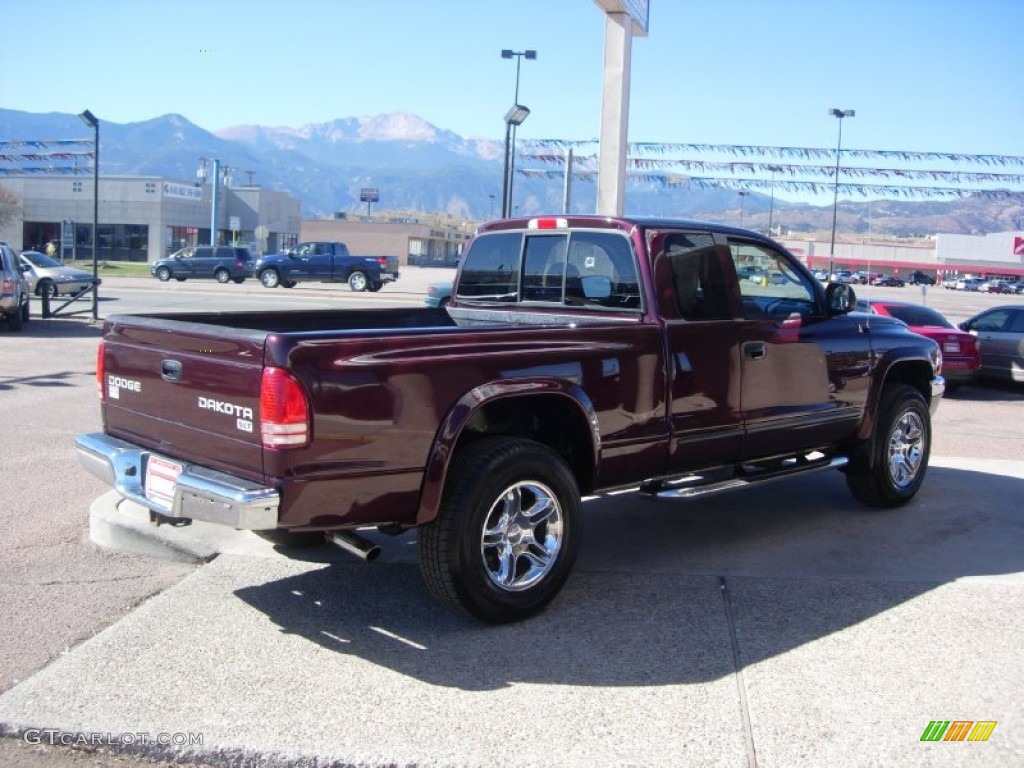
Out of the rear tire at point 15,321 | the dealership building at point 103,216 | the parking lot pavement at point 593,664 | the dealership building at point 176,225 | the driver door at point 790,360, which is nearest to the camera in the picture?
the parking lot pavement at point 593,664

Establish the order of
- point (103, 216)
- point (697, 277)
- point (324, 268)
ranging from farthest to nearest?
1. point (103, 216)
2. point (324, 268)
3. point (697, 277)

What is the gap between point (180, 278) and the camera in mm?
44469

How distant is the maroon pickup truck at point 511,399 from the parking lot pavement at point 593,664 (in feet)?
1.51

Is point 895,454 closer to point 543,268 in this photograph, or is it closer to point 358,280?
point 543,268

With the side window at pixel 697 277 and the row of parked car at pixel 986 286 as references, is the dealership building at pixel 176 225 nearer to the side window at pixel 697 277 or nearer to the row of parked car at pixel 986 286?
the row of parked car at pixel 986 286

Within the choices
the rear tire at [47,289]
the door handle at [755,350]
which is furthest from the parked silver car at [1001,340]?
the rear tire at [47,289]

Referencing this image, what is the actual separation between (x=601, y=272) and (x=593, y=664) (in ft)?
7.65

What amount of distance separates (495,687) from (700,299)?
2565 mm

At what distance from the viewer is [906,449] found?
724 cm

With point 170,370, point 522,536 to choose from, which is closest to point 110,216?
point 170,370

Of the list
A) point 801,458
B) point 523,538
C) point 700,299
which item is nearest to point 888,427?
point 801,458

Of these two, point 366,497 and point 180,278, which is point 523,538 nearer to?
point 366,497

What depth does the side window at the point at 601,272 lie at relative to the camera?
5586 millimetres

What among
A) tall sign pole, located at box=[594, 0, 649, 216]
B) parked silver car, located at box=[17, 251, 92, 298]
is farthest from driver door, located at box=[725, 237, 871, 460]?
parked silver car, located at box=[17, 251, 92, 298]
